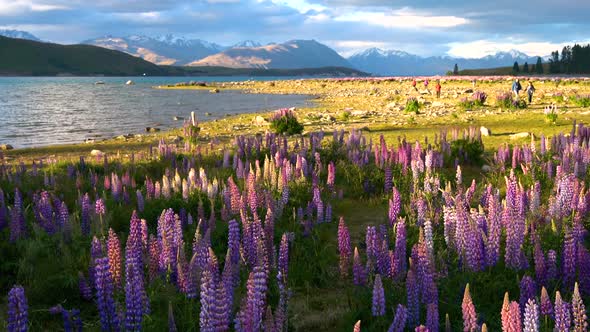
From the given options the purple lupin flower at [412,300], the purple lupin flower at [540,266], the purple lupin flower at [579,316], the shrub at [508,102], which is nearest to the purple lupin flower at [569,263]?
the purple lupin flower at [540,266]

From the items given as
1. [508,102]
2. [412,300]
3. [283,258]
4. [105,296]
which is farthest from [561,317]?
[508,102]

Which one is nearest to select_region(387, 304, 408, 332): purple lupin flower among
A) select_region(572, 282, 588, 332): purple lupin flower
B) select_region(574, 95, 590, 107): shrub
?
select_region(572, 282, 588, 332): purple lupin flower

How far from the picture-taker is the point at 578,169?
863 centimetres

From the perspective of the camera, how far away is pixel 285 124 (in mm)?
20172

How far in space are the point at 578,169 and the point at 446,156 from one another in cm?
319

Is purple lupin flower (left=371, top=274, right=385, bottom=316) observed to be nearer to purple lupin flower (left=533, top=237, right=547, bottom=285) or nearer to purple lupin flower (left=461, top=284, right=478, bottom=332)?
purple lupin flower (left=461, top=284, right=478, bottom=332)

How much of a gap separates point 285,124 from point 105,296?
16.3 metres

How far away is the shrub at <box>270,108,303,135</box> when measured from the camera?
66.0 feet

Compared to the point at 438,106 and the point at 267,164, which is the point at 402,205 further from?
the point at 438,106

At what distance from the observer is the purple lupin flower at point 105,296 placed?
4.07 m

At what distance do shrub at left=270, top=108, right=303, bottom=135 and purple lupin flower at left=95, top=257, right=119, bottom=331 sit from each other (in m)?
15.8

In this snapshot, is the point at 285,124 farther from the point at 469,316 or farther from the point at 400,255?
Result: the point at 469,316

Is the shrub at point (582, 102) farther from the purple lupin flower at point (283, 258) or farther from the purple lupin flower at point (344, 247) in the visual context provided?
the purple lupin flower at point (283, 258)

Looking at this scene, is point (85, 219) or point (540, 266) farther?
point (85, 219)
